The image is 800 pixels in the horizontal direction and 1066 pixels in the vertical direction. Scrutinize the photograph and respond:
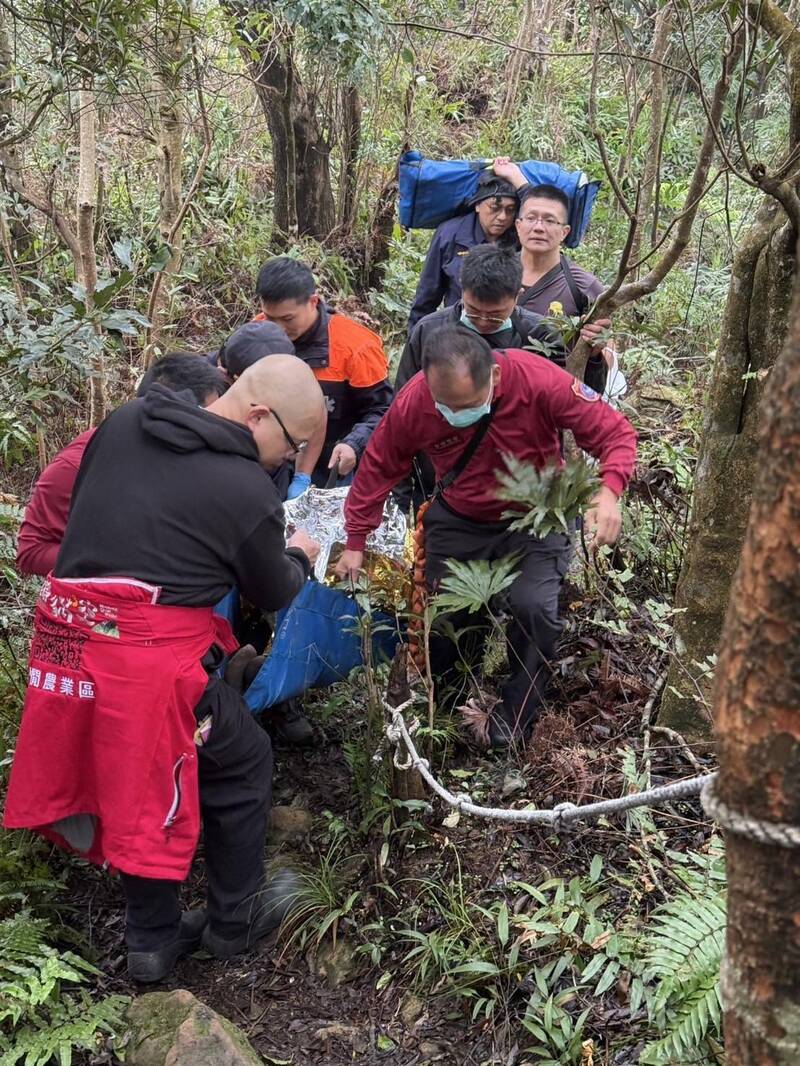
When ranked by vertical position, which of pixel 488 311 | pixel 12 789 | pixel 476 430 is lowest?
pixel 12 789

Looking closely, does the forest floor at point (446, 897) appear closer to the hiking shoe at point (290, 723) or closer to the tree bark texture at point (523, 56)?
the hiking shoe at point (290, 723)

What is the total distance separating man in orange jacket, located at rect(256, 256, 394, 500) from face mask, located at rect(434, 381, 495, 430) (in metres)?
0.82

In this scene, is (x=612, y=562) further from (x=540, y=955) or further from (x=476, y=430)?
(x=540, y=955)

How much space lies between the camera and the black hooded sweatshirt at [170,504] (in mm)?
2803

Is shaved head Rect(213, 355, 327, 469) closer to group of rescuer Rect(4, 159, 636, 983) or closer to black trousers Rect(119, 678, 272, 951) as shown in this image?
group of rescuer Rect(4, 159, 636, 983)

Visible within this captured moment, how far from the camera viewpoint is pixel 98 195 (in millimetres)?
6961

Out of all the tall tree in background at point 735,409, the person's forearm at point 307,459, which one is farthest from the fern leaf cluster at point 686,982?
the person's forearm at point 307,459

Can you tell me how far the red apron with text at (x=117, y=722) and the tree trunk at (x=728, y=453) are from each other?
5.79 ft

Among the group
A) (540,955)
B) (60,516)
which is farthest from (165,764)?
(540,955)

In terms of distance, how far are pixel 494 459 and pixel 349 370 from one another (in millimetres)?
1220

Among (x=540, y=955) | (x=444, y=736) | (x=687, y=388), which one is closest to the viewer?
(x=540, y=955)

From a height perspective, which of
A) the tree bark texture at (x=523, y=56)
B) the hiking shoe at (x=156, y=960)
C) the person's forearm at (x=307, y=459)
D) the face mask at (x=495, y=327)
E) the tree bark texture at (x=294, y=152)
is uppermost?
the tree bark texture at (x=523, y=56)

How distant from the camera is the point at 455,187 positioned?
527cm

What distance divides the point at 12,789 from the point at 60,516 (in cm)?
94
